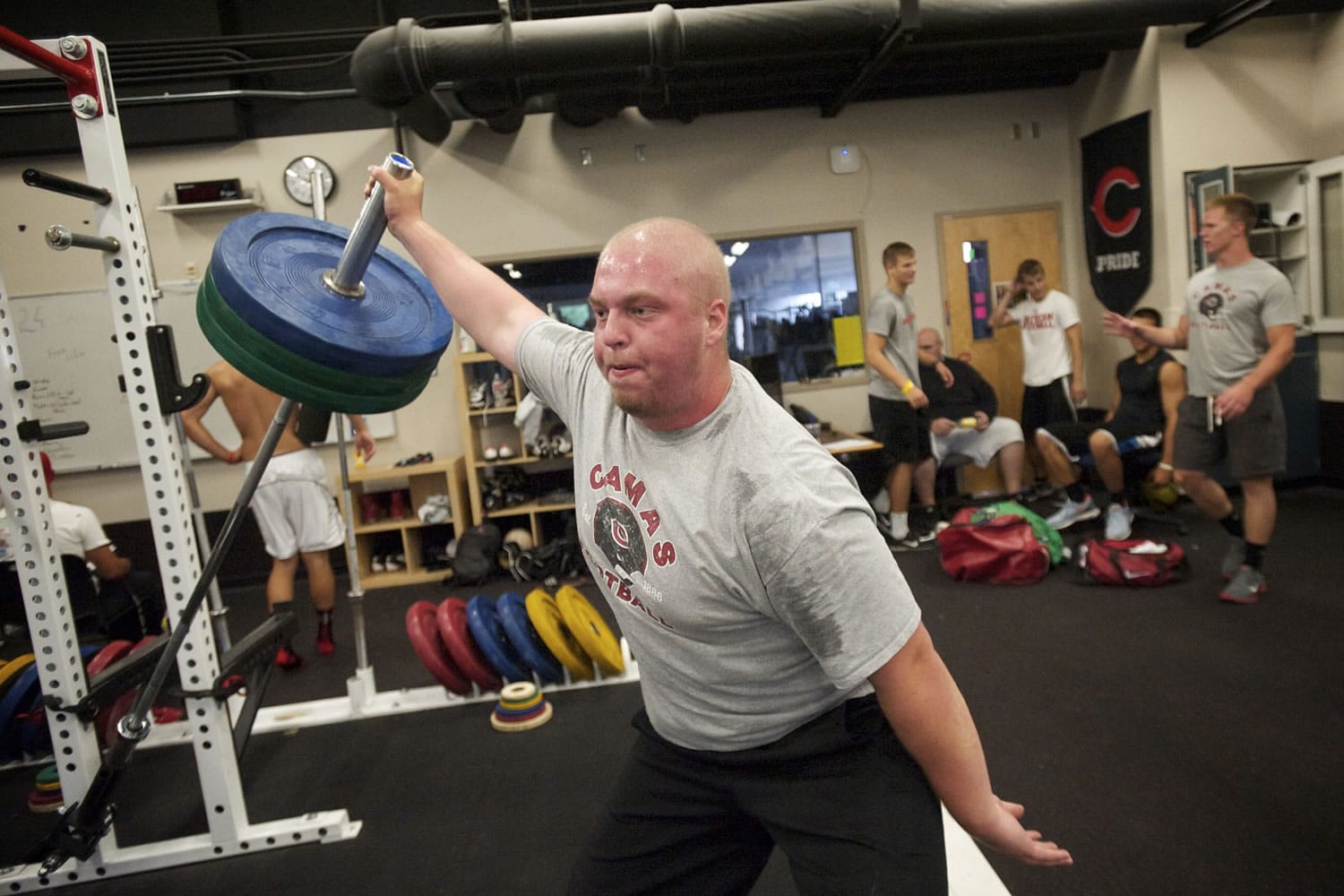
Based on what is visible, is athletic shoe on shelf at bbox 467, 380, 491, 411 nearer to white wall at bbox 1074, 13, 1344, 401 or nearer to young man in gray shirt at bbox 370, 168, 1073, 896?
young man in gray shirt at bbox 370, 168, 1073, 896

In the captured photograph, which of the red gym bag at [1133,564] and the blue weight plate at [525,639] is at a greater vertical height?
the blue weight plate at [525,639]

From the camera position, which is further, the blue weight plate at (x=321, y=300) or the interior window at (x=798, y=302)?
the interior window at (x=798, y=302)

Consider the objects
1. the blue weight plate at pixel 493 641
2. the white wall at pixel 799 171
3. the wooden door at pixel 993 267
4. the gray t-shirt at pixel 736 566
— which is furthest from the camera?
the wooden door at pixel 993 267

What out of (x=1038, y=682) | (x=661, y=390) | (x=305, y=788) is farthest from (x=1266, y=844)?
(x=305, y=788)

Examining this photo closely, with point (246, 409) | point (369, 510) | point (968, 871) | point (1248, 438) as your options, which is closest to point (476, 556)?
point (369, 510)

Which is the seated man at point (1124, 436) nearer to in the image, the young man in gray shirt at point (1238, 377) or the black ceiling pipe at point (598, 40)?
the young man in gray shirt at point (1238, 377)

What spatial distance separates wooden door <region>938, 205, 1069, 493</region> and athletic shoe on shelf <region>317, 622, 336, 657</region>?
4.02 metres

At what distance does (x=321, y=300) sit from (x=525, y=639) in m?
1.76

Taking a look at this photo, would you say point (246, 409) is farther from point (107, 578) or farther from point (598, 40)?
point (598, 40)

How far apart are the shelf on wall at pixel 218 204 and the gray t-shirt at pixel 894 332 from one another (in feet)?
12.3

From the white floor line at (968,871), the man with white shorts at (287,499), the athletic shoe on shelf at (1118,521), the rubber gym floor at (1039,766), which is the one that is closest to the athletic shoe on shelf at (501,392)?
the man with white shorts at (287,499)

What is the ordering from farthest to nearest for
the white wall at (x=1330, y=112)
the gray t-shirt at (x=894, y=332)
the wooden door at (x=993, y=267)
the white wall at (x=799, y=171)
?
the wooden door at (x=993, y=267), the white wall at (x=799, y=171), the white wall at (x=1330, y=112), the gray t-shirt at (x=894, y=332)

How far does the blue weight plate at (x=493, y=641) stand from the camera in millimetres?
2848

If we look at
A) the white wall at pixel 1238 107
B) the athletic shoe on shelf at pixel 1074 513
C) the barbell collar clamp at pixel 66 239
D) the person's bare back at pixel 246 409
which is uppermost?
the white wall at pixel 1238 107
